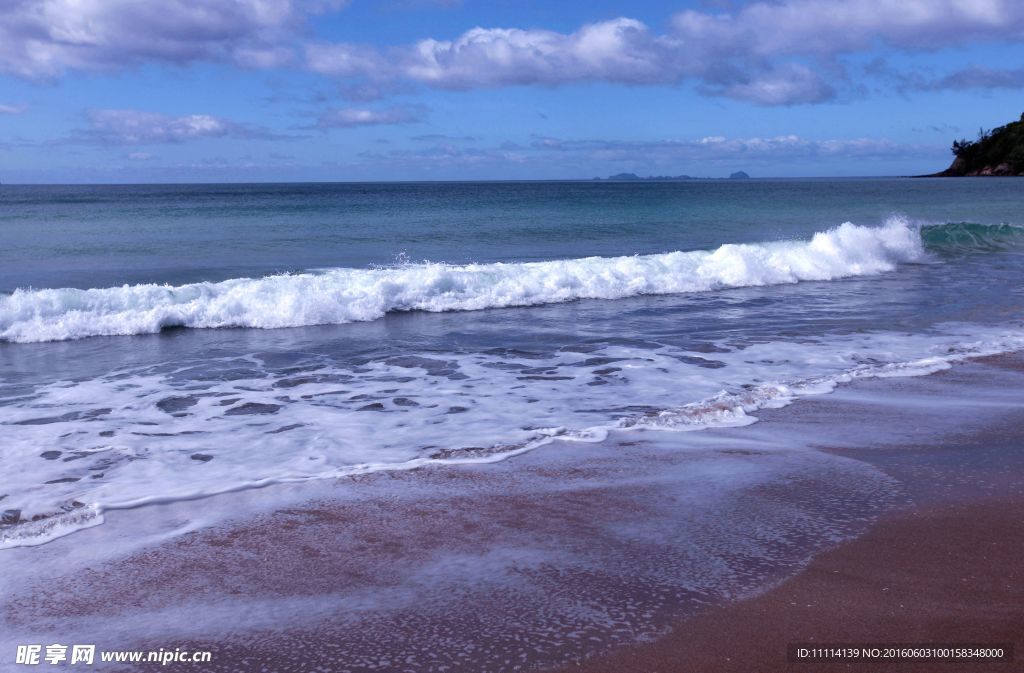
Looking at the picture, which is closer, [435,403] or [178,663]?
[178,663]

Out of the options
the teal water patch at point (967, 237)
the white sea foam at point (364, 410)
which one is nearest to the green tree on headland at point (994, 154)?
the teal water patch at point (967, 237)

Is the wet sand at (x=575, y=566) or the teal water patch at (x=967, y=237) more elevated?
the teal water patch at (x=967, y=237)

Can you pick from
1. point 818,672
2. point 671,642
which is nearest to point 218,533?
point 671,642

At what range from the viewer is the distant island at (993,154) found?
125 metres

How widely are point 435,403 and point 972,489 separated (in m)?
4.41

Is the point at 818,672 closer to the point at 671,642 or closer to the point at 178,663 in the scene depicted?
the point at 671,642

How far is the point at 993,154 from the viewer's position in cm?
13125

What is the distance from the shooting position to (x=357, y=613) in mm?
3920

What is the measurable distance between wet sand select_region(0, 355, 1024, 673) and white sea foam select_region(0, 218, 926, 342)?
808 centimetres

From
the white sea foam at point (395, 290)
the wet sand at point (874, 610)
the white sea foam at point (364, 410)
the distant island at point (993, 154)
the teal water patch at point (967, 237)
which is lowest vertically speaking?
the wet sand at point (874, 610)

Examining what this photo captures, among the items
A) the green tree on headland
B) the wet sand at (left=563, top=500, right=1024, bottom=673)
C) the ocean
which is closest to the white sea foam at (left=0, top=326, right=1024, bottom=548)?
the ocean

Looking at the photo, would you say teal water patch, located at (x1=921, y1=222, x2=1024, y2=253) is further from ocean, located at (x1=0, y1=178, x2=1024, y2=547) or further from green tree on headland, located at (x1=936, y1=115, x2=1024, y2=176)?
green tree on headland, located at (x1=936, y1=115, x2=1024, y2=176)

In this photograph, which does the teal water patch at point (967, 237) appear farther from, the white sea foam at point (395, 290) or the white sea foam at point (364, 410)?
the white sea foam at point (364, 410)

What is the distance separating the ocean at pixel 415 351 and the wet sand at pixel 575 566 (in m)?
0.48
